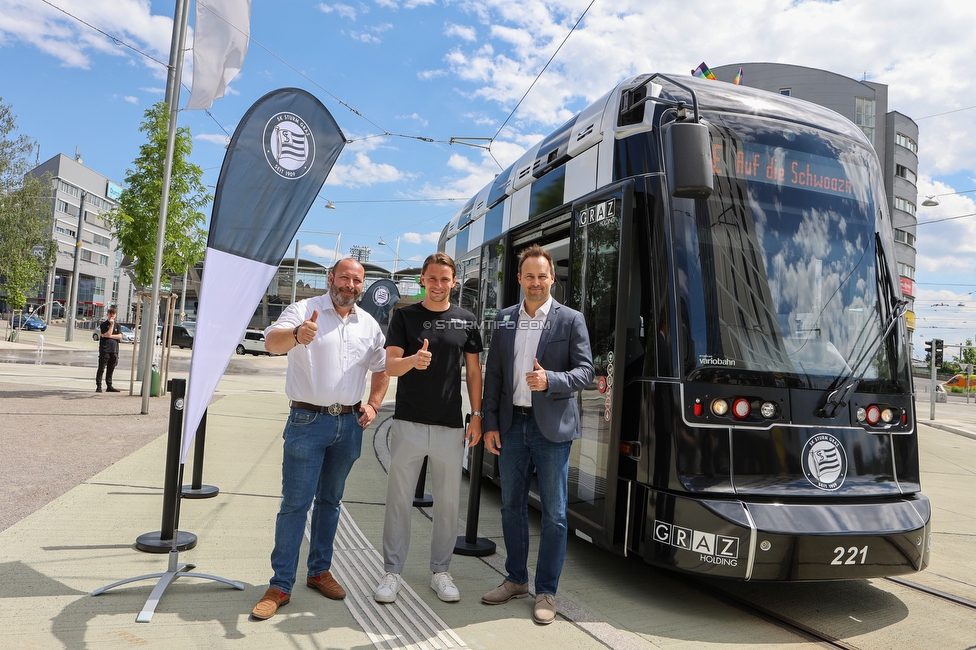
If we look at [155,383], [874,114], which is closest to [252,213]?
[155,383]

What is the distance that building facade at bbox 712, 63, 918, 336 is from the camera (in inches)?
1524

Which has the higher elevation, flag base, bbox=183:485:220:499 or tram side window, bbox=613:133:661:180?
tram side window, bbox=613:133:661:180

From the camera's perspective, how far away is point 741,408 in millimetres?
3928

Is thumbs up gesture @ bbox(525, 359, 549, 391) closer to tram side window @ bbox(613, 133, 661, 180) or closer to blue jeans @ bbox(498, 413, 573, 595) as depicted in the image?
blue jeans @ bbox(498, 413, 573, 595)

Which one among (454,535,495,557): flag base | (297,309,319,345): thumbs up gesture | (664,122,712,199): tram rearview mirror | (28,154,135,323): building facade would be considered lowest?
(454,535,495,557): flag base

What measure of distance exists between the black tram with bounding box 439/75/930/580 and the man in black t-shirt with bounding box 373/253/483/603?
97 centimetres

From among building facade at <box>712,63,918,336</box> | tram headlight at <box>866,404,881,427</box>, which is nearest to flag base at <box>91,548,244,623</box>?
tram headlight at <box>866,404,881,427</box>

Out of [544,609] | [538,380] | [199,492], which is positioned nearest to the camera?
[538,380]

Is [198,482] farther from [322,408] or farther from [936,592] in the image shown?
[936,592]

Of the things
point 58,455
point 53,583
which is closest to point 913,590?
point 53,583

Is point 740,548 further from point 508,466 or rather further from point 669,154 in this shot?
point 669,154

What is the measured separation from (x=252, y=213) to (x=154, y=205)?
9.68 meters

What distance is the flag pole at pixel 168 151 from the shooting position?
1047cm

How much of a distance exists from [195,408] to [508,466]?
1.81 meters
